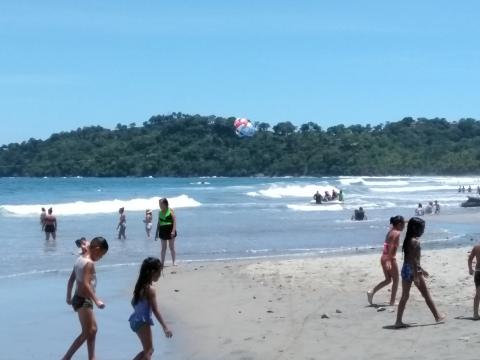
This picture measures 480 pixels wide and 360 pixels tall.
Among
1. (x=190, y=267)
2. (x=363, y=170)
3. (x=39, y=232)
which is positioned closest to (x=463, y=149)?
(x=363, y=170)

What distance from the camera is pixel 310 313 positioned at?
438 inches

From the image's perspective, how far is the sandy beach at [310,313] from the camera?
8.98 metres

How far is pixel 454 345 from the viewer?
8.59 meters

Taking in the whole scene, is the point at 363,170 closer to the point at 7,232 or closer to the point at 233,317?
the point at 7,232

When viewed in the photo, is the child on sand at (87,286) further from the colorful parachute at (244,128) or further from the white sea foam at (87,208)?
the white sea foam at (87,208)

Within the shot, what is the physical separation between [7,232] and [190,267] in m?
15.3

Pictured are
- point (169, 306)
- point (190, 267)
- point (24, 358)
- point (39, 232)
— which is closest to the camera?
point (24, 358)

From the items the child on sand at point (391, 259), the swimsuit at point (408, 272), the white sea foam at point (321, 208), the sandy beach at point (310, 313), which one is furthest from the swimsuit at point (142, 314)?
the white sea foam at point (321, 208)

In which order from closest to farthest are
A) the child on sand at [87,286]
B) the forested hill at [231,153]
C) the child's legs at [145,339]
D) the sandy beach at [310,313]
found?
the child's legs at [145,339] < the child on sand at [87,286] < the sandy beach at [310,313] < the forested hill at [231,153]

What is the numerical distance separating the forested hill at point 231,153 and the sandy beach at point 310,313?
14200 centimetres

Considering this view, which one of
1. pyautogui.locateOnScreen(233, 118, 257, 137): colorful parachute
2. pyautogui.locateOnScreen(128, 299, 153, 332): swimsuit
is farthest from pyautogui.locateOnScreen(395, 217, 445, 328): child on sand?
pyautogui.locateOnScreen(233, 118, 257, 137): colorful parachute

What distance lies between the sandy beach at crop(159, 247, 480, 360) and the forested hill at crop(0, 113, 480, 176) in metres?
142

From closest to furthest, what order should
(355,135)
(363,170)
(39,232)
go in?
(39,232)
(363,170)
(355,135)

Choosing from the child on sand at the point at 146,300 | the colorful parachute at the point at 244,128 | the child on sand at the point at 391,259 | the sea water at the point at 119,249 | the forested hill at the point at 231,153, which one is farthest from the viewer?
the forested hill at the point at 231,153
